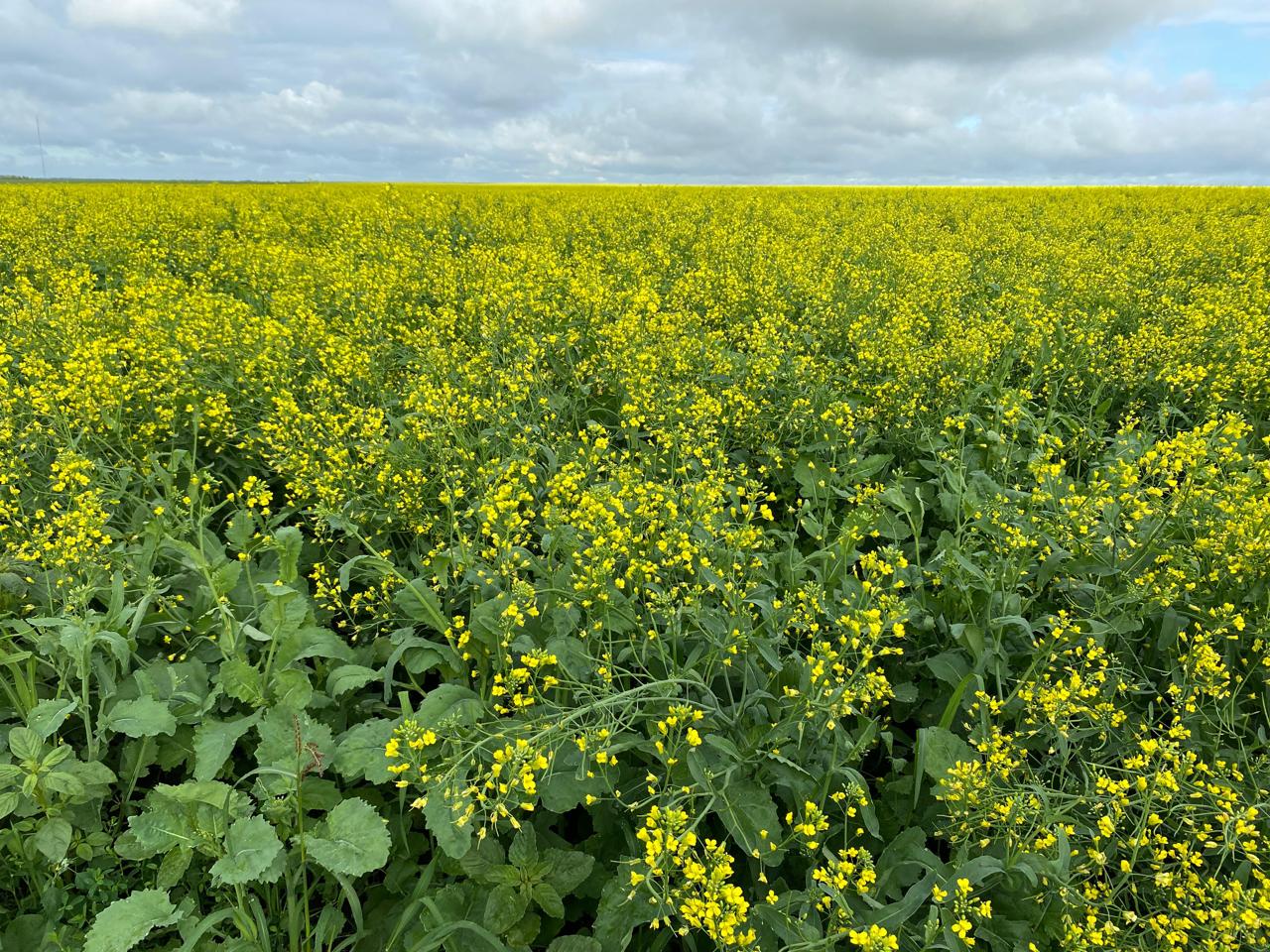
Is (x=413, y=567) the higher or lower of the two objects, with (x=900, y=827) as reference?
higher

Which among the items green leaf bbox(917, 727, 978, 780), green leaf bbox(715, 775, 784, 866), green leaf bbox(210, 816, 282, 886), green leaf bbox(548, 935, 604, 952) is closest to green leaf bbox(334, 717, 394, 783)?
green leaf bbox(210, 816, 282, 886)

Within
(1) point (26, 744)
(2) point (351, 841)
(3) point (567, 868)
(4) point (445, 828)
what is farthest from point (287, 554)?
(3) point (567, 868)

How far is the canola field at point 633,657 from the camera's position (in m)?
1.96

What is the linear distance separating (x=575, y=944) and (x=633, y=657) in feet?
3.25

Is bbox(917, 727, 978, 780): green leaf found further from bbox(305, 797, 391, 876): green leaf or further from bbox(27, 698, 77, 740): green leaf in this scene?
bbox(27, 698, 77, 740): green leaf

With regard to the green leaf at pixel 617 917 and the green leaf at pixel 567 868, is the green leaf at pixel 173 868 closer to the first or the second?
the green leaf at pixel 567 868

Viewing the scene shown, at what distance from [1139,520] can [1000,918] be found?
1883 millimetres

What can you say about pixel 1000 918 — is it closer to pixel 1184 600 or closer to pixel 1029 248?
pixel 1184 600

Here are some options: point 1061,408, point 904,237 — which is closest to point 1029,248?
point 904,237

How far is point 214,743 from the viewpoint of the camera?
225 cm

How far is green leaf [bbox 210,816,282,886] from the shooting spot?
1.81m

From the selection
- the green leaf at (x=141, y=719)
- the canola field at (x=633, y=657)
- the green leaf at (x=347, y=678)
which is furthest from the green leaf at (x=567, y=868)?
the green leaf at (x=141, y=719)

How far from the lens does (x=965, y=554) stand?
3094mm

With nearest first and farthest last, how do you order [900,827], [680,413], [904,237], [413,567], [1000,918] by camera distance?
[1000,918] < [900,827] < [413,567] < [680,413] < [904,237]
